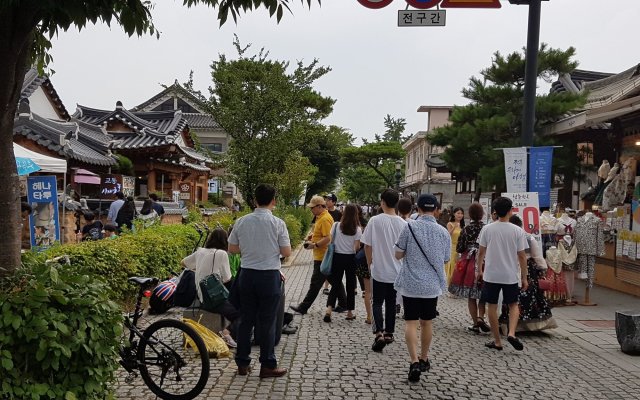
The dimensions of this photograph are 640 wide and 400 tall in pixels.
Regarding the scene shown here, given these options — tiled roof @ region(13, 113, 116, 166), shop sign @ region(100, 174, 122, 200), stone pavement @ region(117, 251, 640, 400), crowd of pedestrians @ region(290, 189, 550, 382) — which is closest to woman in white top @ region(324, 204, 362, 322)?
crowd of pedestrians @ region(290, 189, 550, 382)

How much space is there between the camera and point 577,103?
46.7 ft

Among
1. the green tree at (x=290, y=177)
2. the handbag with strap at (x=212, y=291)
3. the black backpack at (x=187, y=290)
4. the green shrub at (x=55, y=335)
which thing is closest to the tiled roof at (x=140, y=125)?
the green tree at (x=290, y=177)

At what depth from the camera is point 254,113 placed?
16.7 m

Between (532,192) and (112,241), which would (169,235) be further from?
(532,192)

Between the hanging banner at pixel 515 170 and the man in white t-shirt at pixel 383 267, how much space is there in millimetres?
3019

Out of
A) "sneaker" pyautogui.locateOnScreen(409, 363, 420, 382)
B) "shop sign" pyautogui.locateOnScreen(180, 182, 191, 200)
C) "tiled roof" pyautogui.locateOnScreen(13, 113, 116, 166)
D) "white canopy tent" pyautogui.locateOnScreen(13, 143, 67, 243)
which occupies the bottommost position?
"sneaker" pyautogui.locateOnScreen(409, 363, 420, 382)

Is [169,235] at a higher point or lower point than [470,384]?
higher

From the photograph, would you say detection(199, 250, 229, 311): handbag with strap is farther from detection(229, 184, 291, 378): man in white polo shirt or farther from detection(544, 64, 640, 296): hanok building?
detection(544, 64, 640, 296): hanok building

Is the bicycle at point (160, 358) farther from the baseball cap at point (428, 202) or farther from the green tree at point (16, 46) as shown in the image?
the baseball cap at point (428, 202)

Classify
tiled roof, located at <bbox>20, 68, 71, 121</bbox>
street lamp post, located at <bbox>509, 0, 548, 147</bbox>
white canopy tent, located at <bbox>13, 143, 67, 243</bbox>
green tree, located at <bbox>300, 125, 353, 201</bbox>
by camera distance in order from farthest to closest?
green tree, located at <bbox>300, 125, 353, 201</bbox> < tiled roof, located at <bbox>20, 68, 71, 121</bbox> < white canopy tent, located at <bbox>13, 143, 67, 243</bbox> < street lamp post, located at <bbox>509, 0, 548, 147</bbox>

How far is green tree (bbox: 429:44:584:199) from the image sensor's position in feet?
47.8

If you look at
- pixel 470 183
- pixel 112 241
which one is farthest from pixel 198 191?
pixel 112 241

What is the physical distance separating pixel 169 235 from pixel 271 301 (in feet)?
17.7

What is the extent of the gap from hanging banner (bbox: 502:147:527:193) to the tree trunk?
23.4ft
